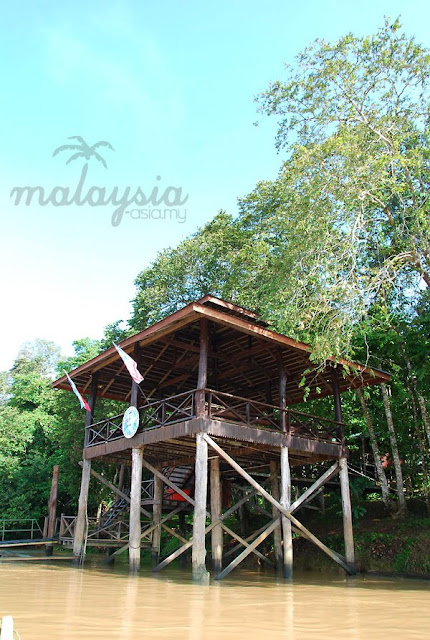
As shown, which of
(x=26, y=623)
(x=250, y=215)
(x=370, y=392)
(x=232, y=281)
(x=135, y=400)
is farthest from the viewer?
(x=250, y=215)

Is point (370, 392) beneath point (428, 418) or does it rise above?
above

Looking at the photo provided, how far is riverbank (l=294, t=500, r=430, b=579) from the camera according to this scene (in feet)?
44.0

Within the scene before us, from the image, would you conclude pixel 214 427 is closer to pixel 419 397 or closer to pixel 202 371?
pixel 202 371

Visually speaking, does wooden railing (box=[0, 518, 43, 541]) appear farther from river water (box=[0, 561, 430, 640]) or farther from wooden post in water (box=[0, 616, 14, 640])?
wooden post in water (box=[0, 616, 14, 640])

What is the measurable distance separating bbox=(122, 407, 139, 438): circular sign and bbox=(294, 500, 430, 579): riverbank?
6824 millimetres

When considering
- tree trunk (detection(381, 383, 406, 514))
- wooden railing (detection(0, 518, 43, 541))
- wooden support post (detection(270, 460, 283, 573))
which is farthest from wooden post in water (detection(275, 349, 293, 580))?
wooden railing (detection(0, 518, 43, 541))

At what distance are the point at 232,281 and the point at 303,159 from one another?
1166cm

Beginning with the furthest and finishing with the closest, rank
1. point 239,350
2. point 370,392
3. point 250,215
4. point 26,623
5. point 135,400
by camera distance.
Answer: point 250,215, point 370,392, point 239,350, point 135,400, point 26,623

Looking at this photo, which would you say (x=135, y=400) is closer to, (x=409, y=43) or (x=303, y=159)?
(x=303, y=159)

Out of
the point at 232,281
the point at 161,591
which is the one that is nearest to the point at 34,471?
the point at 232,281

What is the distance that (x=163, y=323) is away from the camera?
39.0 ft

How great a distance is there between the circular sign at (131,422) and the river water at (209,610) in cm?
344

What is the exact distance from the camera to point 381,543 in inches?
572

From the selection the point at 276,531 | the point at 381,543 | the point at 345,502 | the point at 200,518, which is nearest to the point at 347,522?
the point at 345,502
